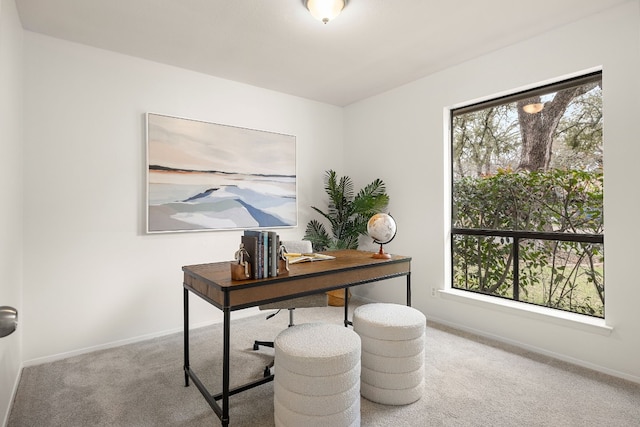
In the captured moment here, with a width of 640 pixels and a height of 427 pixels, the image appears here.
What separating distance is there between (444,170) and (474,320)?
4.80 feet

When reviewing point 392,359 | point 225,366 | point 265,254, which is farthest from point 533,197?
point 225,366

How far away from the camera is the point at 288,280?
1881 mm

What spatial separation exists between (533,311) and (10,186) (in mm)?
3817

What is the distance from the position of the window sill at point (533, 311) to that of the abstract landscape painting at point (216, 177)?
1.98m

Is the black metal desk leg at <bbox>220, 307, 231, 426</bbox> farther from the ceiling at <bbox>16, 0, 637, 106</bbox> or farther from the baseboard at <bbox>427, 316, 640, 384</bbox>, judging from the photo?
the baseboard at <bbox>427, 316, 640, 384</bbox>

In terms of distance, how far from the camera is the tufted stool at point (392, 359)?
1957 mm

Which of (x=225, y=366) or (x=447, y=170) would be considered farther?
(x=447, y=170)

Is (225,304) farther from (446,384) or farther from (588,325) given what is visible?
(588,325)

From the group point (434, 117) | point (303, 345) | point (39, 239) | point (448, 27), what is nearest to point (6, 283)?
point (39, 239)

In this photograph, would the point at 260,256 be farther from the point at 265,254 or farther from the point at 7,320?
the point at 7,320

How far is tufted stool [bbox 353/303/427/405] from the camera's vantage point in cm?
Result: 196

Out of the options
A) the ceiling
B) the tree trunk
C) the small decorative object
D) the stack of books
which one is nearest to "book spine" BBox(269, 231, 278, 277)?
the stack of books

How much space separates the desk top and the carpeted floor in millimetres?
703

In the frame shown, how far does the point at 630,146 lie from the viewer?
2.28 meters
